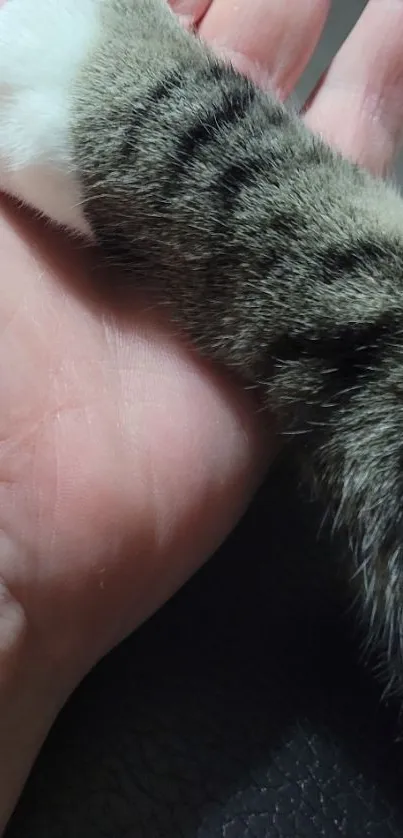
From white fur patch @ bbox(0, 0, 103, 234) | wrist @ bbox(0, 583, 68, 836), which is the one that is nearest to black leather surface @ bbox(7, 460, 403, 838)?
wrist @ bbox(0, 583, 68, 836)

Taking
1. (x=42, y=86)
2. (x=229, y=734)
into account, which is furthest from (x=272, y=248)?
(x=229, y=734)

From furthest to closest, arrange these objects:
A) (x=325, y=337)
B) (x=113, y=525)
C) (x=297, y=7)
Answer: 1. (x=297, y=7)
2. (x=113, y=525)
3. (x=325, y=337)

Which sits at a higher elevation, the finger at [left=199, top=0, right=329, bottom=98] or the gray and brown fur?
the finger at [left=199, top=0, right=329, bottom=98]

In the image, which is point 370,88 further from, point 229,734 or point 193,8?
point 229,734

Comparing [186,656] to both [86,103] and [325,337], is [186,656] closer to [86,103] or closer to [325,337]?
[325,337]

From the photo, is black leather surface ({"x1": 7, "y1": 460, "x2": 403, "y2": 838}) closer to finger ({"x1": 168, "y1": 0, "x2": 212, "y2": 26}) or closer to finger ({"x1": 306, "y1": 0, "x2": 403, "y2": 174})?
finger ({"x1": 306, "y1": 0, "x2": 403, "y2": 174})

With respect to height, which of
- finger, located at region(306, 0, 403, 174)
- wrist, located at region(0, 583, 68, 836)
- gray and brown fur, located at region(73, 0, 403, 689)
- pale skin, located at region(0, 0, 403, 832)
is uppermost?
finger, located at region(306, 0, 403, 174)

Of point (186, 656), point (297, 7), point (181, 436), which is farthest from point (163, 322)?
point (297, 7)

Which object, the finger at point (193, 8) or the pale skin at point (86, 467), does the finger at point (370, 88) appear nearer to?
the finger at point (193, 8)
